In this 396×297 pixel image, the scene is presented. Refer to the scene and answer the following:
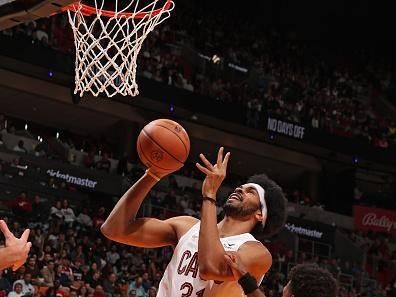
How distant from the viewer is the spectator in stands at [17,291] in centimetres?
1012

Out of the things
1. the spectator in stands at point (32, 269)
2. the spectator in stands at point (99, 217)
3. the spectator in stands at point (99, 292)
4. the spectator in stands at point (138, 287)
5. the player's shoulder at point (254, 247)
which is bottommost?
the spectator in stands at point (138, 287)

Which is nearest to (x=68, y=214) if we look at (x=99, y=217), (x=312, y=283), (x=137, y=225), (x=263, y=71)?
(x=99, y=217)

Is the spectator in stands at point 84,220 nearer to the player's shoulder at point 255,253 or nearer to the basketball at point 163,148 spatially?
the basketball at point 163,148

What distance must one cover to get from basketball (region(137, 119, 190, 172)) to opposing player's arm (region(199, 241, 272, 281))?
558 millimetres

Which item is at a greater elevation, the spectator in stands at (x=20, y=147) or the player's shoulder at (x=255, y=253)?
the player's shoulder at (x=255, y=253)

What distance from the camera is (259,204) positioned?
3764 millimetres

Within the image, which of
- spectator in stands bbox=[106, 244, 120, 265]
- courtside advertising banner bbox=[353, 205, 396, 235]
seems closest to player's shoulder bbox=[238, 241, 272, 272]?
spectator in stands bbox=[106, 244, 120, 265]

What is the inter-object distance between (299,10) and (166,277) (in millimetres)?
20631

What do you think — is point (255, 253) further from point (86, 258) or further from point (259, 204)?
point (86, 258)

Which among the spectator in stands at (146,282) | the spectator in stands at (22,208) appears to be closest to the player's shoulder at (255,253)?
the spectator in stands at (146,282)

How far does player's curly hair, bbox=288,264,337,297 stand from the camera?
3.28m

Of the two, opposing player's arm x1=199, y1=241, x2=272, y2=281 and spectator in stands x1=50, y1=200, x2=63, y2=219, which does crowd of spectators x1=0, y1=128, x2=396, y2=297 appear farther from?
opposing player's arm x1=199, y1=241, x2=272, y2=281

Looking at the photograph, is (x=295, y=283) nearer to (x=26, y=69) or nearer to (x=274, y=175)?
(x=26, y=69)

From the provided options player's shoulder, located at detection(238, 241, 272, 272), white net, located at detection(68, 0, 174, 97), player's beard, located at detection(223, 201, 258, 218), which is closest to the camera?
player's shoulder, located at detection(238, 241, 272, 272)
